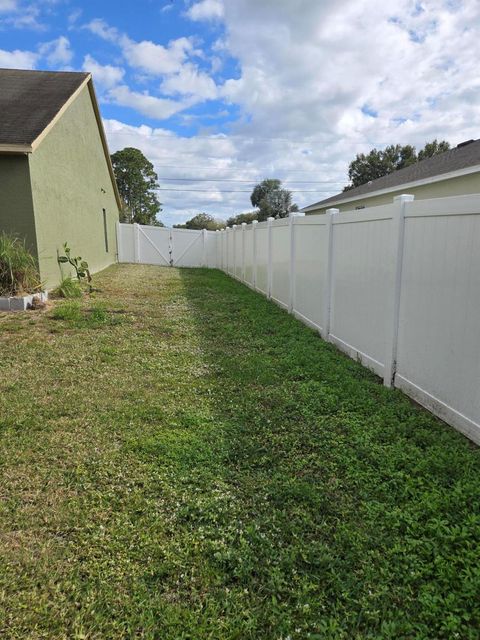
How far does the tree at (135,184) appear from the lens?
3984 centimetres

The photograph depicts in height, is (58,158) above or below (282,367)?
above

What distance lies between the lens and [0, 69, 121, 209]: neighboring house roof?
26.8 ft

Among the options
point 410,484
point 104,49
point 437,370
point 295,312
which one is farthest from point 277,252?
point 104,49

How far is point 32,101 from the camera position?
10.0 m

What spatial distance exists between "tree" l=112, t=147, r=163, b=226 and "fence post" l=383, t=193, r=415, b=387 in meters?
37.9

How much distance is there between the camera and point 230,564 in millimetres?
1994

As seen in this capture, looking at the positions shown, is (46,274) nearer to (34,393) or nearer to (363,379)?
(34,393)

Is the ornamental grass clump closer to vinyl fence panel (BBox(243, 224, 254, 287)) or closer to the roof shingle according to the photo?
the roof shingle

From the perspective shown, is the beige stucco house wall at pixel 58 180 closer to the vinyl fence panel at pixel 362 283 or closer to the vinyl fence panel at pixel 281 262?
the vinyl fence panel at pixel 281 262

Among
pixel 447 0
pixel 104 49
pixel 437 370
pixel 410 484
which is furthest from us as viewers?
pixel 104 49

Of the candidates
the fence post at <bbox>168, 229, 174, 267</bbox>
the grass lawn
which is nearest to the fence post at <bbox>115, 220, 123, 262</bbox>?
the fence post at <bbox>168, 229, 174, 267</bbox>

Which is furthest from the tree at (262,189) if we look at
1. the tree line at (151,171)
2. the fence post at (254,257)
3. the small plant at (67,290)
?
the small plant at (67,290)

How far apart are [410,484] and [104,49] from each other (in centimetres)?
1510

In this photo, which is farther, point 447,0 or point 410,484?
point 447,0
